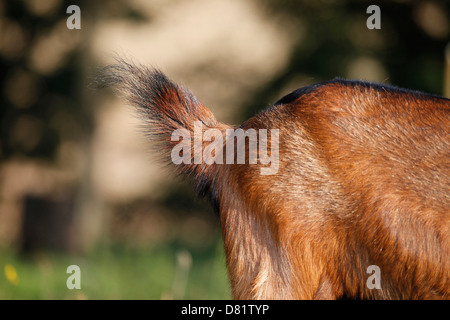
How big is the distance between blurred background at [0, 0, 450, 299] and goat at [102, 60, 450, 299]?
474 cm

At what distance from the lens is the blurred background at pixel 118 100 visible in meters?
7.43

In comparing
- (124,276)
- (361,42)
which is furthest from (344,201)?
(361,42)

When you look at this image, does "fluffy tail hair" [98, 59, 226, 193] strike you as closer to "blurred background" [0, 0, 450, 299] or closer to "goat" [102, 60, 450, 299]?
"goat" [102, 60, 450, 299]

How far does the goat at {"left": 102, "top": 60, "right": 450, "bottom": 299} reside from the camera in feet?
6.71

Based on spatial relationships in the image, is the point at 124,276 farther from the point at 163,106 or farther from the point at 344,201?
the point at 344,201

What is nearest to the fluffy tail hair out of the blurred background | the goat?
the goat

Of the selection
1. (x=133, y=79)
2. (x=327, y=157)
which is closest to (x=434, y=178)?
(x=327, y=157)

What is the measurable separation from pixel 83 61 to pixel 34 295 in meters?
4.04

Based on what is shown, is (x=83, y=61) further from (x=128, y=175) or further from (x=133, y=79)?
(x=133, y=79)

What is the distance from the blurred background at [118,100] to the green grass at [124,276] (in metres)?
0.12

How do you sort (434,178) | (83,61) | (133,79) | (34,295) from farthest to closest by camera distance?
(83,61), (34,295), (133,79), (434,178)

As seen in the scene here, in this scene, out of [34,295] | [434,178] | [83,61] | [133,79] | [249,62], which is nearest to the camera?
[434,178]

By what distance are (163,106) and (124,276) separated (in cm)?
355

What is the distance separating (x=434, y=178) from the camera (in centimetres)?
206
